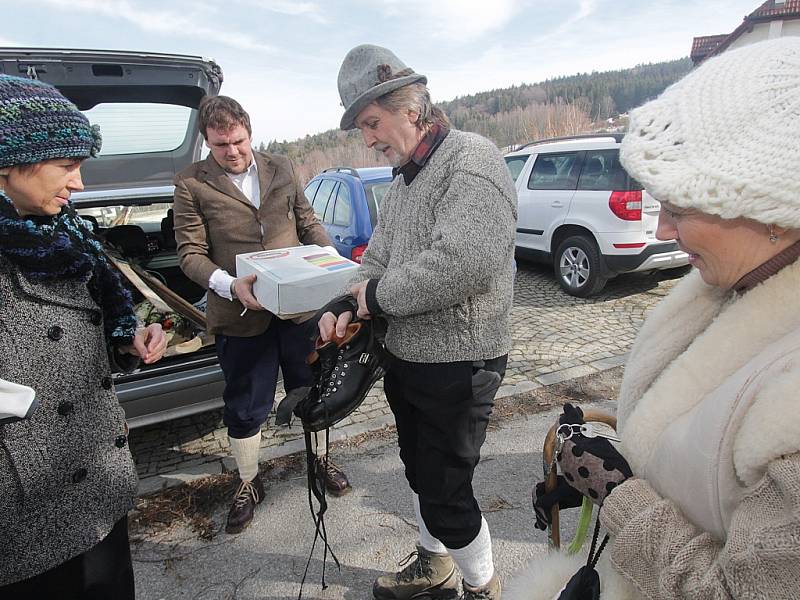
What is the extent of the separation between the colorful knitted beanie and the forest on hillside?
8.31m

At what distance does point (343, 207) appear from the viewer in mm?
5129

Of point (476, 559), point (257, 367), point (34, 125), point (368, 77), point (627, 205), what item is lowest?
point (476, 559)

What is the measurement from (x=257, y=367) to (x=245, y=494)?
0.75 m

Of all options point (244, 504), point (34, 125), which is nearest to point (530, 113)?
point (244, 504)

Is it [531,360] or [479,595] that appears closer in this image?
[479,595]

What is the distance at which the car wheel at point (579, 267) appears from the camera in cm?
610

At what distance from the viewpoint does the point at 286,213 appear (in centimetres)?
263

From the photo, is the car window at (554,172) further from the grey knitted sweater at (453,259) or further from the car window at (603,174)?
the grey knitted sweater at (453,259)

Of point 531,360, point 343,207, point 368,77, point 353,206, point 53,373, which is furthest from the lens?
point 343,207

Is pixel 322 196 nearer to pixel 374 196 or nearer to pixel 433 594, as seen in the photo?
pixel 374 196

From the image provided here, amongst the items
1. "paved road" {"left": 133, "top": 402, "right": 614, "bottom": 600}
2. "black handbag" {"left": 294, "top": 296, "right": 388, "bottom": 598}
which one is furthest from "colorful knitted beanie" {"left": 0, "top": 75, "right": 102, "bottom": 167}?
"paved road" {"left": 133, "top": 402, "right": 614, "bottom": 600}

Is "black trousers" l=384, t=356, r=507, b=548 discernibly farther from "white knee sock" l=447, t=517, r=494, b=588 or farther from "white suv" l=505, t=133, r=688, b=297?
"white suv" l=505, t=133, r=688, b=297

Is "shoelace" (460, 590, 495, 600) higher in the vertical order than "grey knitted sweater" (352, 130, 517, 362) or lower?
lower

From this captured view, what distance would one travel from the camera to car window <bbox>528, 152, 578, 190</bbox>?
6402 millimetres
